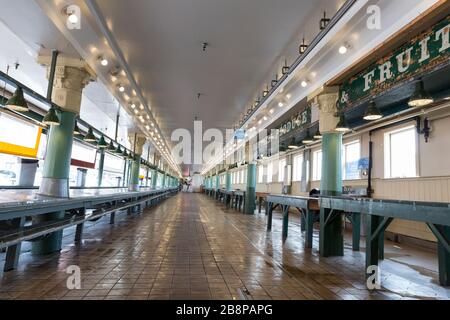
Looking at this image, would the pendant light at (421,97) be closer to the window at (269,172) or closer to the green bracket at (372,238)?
the green bracket at (372,238)

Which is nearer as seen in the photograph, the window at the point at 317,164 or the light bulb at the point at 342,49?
the light bulb at the point at 342,49

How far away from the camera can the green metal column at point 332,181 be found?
5391 millimetres

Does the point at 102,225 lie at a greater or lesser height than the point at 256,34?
lesser

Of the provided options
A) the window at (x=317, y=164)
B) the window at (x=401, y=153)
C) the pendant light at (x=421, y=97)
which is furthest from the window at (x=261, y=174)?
the pendant light at (x=421, y=97)

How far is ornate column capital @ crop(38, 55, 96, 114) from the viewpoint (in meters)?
5.12

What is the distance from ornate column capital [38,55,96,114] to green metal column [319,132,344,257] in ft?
16.4

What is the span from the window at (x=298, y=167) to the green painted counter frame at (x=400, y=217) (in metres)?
9.90

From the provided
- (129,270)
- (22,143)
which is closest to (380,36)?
(129,270)

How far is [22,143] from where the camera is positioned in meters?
7.54

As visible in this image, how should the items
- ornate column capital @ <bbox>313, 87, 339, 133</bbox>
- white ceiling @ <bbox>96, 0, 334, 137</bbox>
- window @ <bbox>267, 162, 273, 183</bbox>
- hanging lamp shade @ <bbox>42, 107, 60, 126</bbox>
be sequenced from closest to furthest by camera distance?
hanging lamp shade @ <bbox>42, 107, 60, 126</bbox>
white ceiling @ <bbox>96, 0, 334, 137</bbox>
ornate column capital @ <bbox>313, 87, 339, 133</bbox>
window @ <bbox>267, 162, 273, 183</bbox>

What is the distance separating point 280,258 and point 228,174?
14.8 metres

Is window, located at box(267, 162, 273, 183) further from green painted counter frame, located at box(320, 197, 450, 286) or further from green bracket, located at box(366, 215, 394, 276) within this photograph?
green bracket, located at box(366, 215, 394, 276)

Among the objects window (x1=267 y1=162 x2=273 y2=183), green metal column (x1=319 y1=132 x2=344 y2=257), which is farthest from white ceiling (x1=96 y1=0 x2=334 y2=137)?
window (x1=267 y1=162 x2=273 y2=183)
